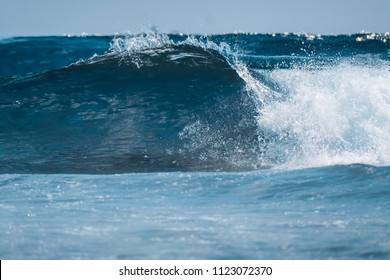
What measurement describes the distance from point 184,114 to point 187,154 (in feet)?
6.20

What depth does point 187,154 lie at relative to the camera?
7.73 m

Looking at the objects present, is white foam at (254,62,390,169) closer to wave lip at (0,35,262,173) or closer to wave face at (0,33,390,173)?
wave face at (0,33,390,173)

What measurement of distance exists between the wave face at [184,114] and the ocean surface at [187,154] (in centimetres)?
3

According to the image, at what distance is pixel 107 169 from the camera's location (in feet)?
22.6

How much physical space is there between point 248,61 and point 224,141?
6156mm

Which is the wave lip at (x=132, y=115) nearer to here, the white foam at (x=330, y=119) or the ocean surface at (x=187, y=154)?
the ocean surface at (x=187, y=154)

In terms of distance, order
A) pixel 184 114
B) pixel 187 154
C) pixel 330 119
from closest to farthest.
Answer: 1. pixel 187 154
2. pixel 330 119
3. pixel 184 114

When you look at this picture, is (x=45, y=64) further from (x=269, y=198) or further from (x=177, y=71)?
(x=269, y=198)

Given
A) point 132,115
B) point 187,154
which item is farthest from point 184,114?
point 187,154

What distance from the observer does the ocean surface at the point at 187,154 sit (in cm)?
368

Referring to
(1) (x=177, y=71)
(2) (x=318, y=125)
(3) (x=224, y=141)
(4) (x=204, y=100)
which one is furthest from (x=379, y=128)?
(1) (x=177, y=71)

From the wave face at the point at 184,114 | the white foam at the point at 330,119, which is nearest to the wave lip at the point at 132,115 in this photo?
the wave face at the point at 184,114

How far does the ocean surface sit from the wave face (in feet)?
0.10

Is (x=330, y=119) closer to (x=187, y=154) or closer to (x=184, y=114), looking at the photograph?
(x=187, y=154)
